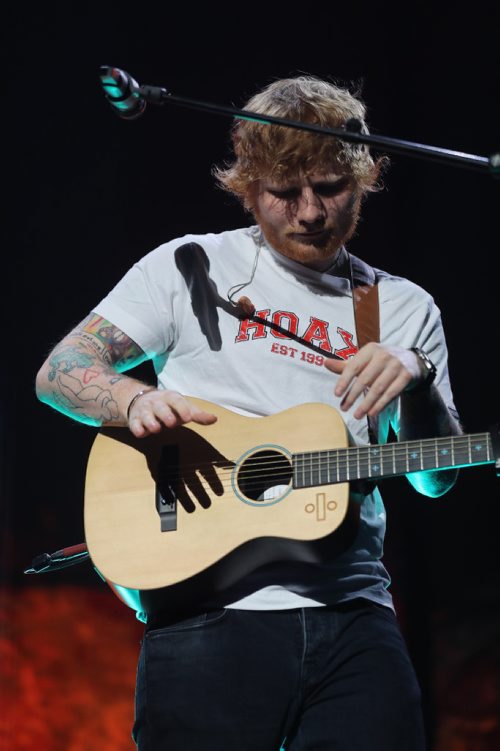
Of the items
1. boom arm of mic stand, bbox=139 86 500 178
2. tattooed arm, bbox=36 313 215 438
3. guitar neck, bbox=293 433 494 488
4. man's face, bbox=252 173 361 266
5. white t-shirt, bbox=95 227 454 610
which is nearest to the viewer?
boom arm of mic stand, bbox=139 86 500 178

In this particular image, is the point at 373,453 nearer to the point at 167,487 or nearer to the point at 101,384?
the point at 167,487

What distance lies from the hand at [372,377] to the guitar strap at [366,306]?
350 mm

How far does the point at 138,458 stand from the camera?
2070 mm

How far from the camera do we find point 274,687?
1.83 m

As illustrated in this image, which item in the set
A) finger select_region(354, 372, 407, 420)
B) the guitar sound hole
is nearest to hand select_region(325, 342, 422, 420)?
finger select_region(354, 372, 407, 420)

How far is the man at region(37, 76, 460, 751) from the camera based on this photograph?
185 cm

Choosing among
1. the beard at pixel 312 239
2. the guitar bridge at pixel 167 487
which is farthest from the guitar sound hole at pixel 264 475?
the beard at pixel 312 239

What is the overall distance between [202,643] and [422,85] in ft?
10.4

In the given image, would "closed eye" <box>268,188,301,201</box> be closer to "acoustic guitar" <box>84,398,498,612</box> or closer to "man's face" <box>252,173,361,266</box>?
"man's face" <box>252,173,361,266</box>

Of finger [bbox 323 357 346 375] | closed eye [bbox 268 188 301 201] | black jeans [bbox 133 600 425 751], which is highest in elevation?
closed eye [bbox 268 188 301 201]

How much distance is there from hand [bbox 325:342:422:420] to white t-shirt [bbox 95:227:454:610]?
307 mm

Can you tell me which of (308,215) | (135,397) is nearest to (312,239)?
(308,215)

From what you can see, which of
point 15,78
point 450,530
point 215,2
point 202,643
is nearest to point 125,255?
point 15,78

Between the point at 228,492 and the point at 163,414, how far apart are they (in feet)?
0.80
